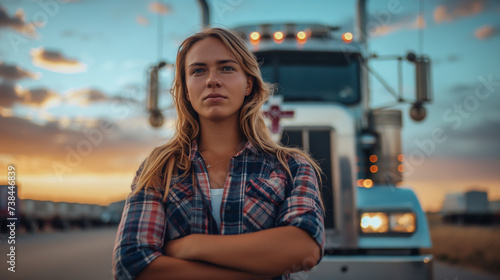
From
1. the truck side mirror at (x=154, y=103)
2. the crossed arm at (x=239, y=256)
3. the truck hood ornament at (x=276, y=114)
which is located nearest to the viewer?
the crossed arm at (x=239, y=256)

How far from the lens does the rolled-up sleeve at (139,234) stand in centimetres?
183

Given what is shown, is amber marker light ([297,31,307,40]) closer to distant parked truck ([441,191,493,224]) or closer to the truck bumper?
the truck bumper

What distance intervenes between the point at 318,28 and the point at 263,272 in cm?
442

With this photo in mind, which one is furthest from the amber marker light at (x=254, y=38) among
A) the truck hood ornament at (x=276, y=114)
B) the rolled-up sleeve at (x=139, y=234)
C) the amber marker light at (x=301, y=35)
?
the rolled-up sleeve at (x=139, y=234)

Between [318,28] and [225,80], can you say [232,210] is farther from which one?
[318,28]

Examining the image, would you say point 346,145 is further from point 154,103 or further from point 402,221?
point 154,103

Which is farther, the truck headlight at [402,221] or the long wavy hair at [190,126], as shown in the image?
the truck headlight at [402,221]

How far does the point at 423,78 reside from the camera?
5082 millimetres

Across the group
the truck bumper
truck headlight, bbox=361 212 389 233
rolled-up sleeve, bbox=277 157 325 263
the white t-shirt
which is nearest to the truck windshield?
truck headlight, bbox=361 212 389 233

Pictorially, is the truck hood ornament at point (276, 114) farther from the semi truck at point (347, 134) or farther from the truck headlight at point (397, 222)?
the truck headlight at point (397, 222)

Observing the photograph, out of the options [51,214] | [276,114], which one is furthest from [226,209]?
[51,214]

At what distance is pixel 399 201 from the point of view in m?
4.73

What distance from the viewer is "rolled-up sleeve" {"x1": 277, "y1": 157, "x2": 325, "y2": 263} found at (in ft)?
6.07

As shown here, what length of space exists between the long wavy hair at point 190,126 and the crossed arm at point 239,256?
10.7 inches
